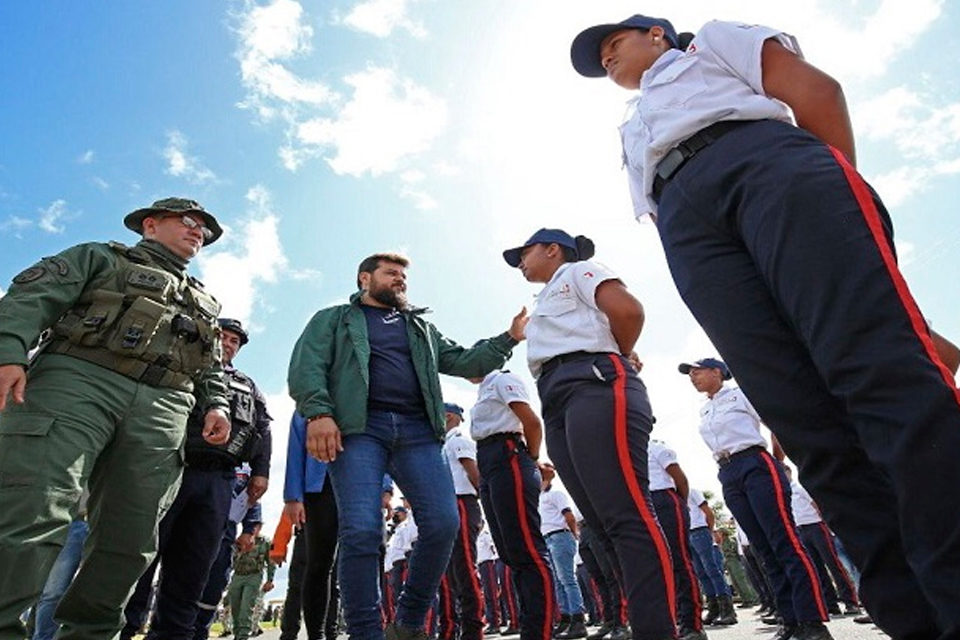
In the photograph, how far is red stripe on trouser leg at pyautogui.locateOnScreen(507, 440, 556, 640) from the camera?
4.21 metres

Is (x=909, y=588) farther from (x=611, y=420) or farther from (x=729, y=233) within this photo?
(x=611, y=420)

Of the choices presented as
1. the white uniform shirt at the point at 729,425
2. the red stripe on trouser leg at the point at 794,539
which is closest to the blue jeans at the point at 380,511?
the red stripe on trouser leg at the point at 794,539

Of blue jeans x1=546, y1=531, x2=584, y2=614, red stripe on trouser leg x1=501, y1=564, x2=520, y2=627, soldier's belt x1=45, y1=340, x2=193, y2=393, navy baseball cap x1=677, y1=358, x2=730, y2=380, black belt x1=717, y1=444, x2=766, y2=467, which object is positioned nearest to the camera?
soldier's belt x1=45, y1=340, x2=193, y2=393

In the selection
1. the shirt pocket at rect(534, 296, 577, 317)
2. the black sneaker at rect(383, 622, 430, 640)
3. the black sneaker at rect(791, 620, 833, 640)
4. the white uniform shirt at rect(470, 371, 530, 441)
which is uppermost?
the white uniform shirt at rect(470, 371, 530, 441)

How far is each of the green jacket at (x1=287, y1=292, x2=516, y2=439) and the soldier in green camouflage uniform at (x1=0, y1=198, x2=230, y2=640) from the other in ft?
1.82

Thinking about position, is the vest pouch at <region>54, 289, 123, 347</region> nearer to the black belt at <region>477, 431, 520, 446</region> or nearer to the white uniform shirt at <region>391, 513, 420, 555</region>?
the black belt at <region>477, 431, 520, 446</region>

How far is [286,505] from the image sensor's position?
15.8ft

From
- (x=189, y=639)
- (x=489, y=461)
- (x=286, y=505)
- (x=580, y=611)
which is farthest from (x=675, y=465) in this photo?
(x=189, y=639)

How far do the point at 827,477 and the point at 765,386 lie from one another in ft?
0.87

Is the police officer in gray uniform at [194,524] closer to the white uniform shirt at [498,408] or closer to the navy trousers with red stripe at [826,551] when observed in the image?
the white uniform shirt at [498,408]

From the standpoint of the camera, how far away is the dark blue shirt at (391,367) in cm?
379

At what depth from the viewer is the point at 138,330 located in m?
3.13

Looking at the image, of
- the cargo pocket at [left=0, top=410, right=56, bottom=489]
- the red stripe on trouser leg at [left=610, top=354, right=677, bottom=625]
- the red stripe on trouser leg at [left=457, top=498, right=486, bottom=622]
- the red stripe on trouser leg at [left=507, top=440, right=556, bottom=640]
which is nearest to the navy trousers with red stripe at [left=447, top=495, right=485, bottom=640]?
the red stripe on trouser leg at [left=457, top=498, right=486, bottom=622]

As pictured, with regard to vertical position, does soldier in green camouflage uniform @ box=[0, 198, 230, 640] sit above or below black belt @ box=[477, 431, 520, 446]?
below
